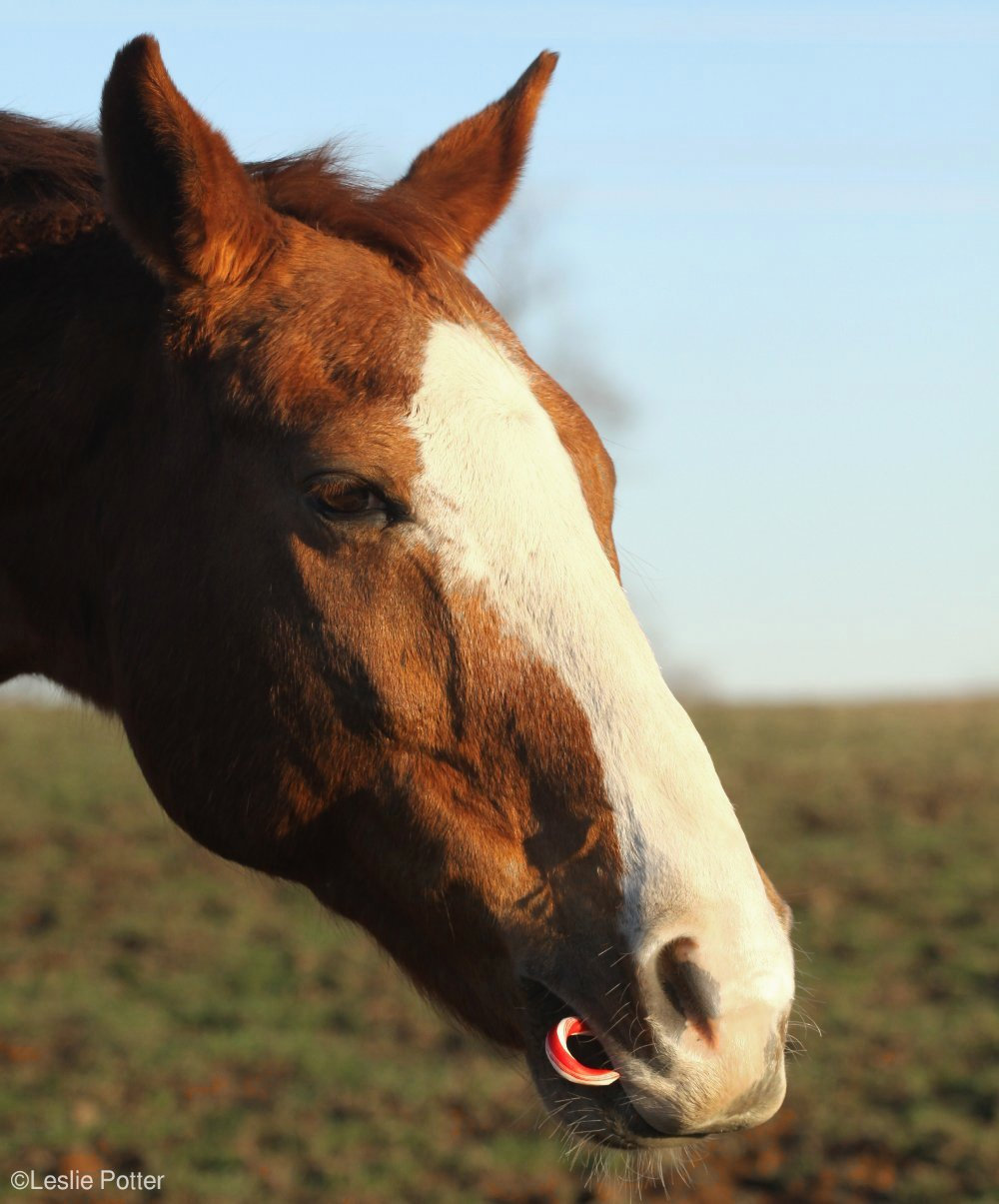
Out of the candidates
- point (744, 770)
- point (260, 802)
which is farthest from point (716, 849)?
point (744, 770)

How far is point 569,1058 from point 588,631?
0.69 metres

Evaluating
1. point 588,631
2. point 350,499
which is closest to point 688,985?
point 588,631

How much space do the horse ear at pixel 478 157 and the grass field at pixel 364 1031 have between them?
147cm

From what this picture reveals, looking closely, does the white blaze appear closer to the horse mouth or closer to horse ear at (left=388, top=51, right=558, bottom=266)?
the horse mouth

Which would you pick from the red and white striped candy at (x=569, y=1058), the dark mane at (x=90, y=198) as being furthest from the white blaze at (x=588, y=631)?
the dark mane at (x=90, y=198)

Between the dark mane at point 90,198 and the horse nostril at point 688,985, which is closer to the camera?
the horse nostril at point 688,985

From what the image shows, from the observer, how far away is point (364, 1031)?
813 centimetres

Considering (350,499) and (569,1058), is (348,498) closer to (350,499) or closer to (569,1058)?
→ (350,499)

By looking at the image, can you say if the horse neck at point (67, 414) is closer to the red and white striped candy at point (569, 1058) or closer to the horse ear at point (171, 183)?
the horse ear at point (171, 183)

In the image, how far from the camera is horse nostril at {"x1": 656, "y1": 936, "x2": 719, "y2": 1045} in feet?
6.59

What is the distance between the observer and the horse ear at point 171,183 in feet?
7.48

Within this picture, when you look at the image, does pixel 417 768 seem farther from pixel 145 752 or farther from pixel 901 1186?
pixel 901 1186

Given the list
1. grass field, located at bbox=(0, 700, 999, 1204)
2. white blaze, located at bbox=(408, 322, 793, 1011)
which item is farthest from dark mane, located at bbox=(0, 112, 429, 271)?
grass field, located at bbox=(0, 700, 999, 1204)

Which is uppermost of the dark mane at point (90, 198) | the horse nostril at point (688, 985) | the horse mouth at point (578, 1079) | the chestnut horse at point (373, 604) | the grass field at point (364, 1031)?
the dark mane at point (90, 198)
